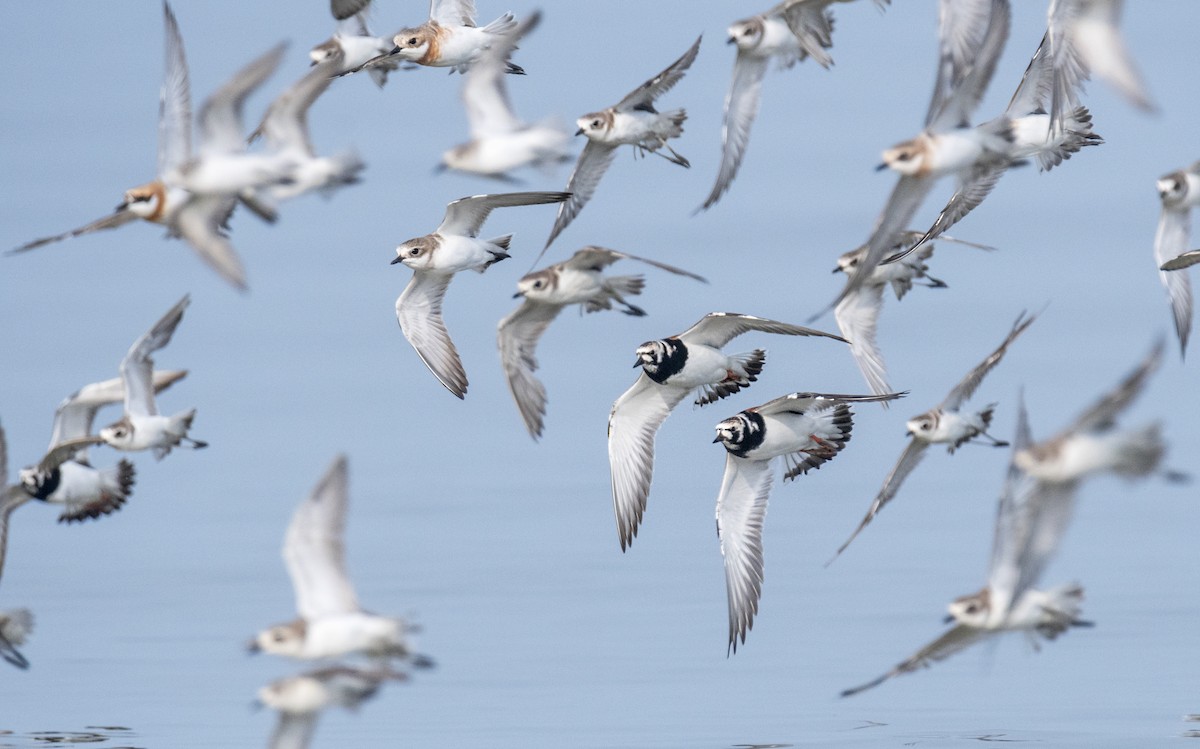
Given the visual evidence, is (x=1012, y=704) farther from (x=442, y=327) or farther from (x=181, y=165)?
(x=181, y=165)

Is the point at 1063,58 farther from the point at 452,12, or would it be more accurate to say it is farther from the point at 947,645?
the point at 452,12

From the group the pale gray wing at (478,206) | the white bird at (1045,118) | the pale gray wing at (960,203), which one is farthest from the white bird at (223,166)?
the pale gray wing at (960,203)

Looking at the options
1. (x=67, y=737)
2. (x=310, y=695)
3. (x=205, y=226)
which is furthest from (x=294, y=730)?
(x=67, y=737)

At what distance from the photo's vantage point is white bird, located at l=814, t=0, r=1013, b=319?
591 inches

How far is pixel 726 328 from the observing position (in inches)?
701

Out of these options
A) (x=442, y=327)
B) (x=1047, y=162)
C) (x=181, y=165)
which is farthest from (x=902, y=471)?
(x=181, y=165)

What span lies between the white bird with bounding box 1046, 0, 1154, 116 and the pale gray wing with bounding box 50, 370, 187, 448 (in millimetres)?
7638

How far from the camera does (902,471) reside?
17406 mm

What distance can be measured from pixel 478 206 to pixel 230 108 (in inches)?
127

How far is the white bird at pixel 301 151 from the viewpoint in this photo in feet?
50.3

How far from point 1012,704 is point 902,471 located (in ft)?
11.7

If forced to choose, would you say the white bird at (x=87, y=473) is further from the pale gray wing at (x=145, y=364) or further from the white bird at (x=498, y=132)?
the white bird at (x=498, y=132)

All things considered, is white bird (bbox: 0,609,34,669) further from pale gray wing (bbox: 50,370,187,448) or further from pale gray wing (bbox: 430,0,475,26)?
pale gray wing (bbox: 430,0,475,26)

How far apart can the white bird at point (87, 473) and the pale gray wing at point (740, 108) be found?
486 cm
